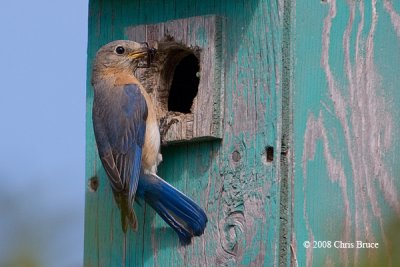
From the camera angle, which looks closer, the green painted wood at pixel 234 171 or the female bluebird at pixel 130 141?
the green painted wood at pixel 234 171

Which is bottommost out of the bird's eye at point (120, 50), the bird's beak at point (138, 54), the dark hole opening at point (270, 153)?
the dark hole opening at point (270, 153)

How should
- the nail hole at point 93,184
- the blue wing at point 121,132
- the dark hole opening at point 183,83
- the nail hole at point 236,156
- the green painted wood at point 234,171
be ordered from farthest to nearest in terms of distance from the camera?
1. the dark hole opening at point 183,83
2. the nail hole at point 93,184
3. the blue wing at point 121,132
4. the nail hole at point 236,156
5. the green painted wood at point 234,171

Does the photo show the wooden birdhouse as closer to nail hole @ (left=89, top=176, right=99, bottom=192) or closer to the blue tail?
the blue tail

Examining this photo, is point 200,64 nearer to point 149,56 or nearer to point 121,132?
point 149,56

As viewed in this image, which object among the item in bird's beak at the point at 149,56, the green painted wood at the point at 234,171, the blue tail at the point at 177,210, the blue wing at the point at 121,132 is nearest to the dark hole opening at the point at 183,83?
the item in bird's beak at the point at 149,56

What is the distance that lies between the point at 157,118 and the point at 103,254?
2.50 feet

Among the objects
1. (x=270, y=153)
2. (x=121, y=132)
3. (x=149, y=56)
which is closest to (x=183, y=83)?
(x=149, y=56)

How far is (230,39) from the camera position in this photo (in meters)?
3.86

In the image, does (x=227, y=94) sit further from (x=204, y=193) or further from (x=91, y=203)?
(x=91, y=203)

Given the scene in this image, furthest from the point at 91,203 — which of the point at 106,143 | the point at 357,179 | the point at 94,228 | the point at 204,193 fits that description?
the point at 357,179

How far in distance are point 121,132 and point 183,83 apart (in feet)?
1.90

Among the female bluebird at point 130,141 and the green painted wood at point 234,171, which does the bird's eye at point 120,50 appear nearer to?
the female bluebird at point 130,141

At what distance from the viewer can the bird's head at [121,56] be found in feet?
13.8

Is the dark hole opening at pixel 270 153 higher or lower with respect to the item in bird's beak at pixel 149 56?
lower
